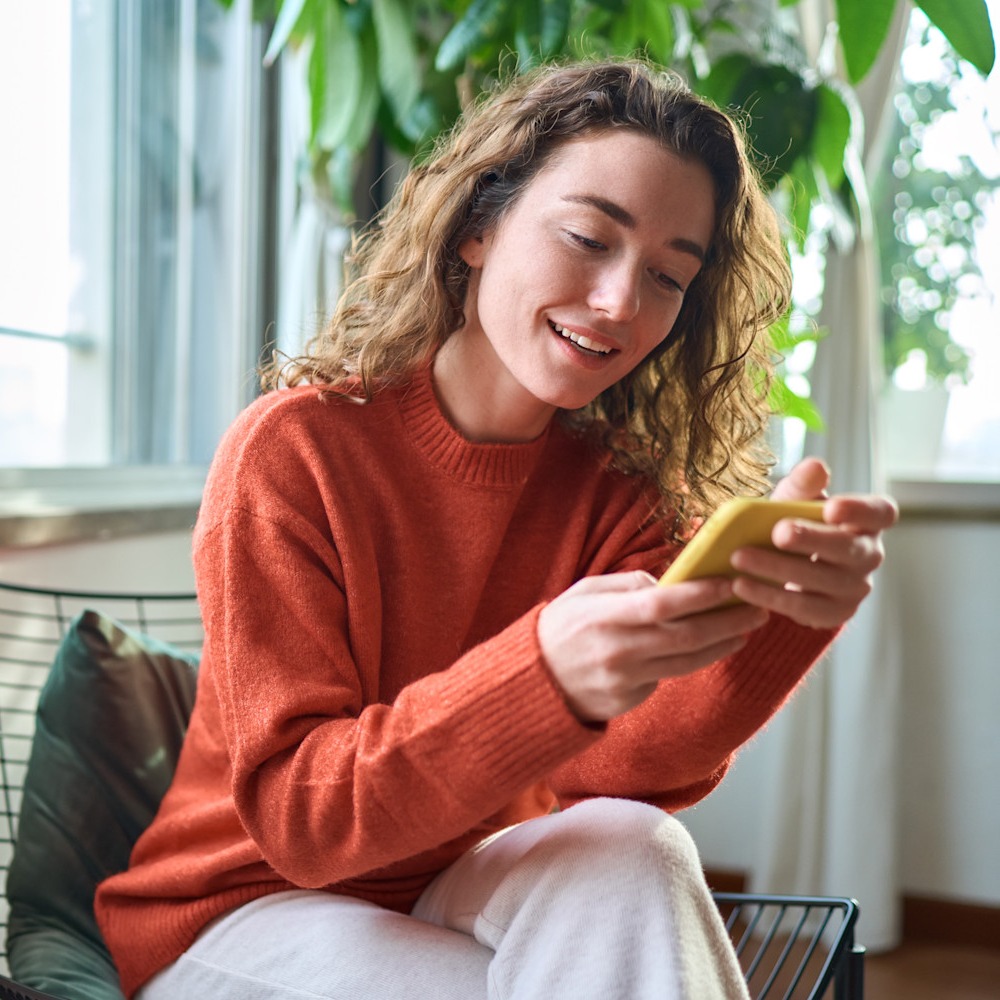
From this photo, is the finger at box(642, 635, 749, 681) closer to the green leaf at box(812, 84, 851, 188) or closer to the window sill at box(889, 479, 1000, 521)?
the green leaf at box(812, 84, 851, 188)

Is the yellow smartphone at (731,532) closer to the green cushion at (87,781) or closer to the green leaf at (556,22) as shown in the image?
the green cushion at (87,781)

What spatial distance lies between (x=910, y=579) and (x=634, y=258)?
1574 millimetres

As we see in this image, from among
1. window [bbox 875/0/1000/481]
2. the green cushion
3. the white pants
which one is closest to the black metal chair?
the green cushion

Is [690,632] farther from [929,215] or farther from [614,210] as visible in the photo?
[929,215]

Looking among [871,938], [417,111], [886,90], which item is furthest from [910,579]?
[417,111]

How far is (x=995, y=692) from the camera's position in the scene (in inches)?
88.3

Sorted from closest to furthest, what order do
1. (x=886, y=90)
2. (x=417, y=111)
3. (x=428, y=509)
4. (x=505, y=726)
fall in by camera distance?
(x=505, y=726) < (x=428, y=509) < (x=417, y=111) < (x=886, y=90)

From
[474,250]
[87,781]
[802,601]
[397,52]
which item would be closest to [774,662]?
[802,601]

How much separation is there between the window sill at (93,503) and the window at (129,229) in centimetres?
4

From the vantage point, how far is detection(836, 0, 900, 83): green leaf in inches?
48.0

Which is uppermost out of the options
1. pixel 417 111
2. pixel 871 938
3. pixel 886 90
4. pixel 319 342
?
pixel 886 90

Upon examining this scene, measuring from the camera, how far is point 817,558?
2.37 feet

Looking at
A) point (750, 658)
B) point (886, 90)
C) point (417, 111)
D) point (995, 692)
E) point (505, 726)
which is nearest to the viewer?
point (505, 726)

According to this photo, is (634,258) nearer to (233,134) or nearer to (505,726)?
(505,726)
